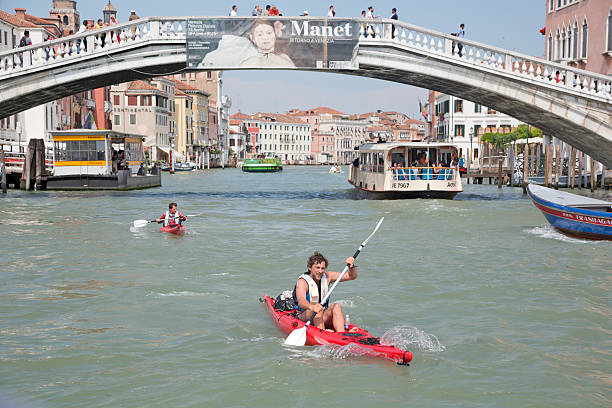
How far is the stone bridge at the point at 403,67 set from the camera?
22.0 m

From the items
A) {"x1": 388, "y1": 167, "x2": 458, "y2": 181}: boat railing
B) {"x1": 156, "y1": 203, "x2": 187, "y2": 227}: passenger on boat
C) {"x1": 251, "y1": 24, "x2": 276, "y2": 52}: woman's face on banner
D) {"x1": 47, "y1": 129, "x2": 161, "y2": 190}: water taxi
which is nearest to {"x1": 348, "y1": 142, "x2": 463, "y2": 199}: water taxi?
{"x1": 388, "y1": 167, "x2": 458, "y2": 181}: boat railing

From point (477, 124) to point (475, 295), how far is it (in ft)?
204

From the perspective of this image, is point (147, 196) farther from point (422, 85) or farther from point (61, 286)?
point (61, 286)

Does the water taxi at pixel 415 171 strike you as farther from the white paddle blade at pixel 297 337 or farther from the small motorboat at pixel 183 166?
the small motorboat at pixel 183 166

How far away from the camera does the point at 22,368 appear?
7.22 m

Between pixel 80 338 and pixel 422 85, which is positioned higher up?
pixel 422 85

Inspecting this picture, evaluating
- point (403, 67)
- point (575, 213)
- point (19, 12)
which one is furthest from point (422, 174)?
point (19, 12)

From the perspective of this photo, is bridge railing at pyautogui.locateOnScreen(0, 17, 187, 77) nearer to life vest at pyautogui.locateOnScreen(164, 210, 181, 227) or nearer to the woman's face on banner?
the woman's face on banner

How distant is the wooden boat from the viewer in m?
15.3

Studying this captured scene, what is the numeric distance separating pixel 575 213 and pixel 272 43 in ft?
35.7

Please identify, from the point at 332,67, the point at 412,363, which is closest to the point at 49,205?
the point at 332,67

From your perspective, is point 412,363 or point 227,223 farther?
point 227,223

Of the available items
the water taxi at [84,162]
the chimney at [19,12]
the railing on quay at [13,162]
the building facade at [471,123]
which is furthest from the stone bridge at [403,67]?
the building facade at [471,123]

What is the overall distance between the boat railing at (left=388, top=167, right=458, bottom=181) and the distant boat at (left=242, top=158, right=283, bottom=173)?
49.0 m
